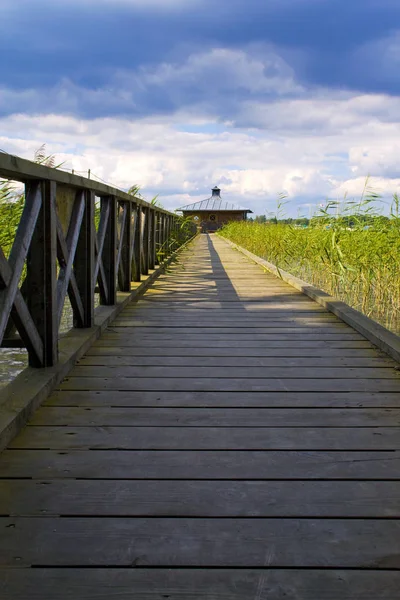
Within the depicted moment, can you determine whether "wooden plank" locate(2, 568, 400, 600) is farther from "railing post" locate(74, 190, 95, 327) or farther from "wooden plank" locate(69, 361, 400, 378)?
"railing post" locate(74, 190, 95, 327)

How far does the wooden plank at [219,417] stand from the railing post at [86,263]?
1287 mm

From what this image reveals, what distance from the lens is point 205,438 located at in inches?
78.2

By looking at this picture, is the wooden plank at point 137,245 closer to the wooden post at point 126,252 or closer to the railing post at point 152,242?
the wooden post at point 126,252

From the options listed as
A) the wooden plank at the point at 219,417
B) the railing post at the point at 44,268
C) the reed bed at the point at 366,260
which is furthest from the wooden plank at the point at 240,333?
the wooden plank at the point at 219,417

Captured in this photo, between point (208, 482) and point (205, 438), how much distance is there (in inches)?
13.4

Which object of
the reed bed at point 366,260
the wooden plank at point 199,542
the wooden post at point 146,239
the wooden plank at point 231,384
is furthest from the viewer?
the wooden post at point 146,239

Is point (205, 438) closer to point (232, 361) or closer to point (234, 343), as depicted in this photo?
point (232, 361)

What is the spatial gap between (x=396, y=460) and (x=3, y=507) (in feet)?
3.67

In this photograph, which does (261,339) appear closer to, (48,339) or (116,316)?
(116,316)

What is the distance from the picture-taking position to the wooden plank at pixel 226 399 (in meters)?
2.34

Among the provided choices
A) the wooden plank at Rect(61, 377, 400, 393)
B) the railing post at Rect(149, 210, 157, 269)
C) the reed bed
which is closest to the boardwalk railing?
the wooden plank at Rect(61, 377, 400, 393)

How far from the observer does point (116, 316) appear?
4340mm

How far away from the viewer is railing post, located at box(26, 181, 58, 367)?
2.44 meters

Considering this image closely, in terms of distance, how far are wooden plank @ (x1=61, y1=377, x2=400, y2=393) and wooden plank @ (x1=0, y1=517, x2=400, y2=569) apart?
3.65ft
